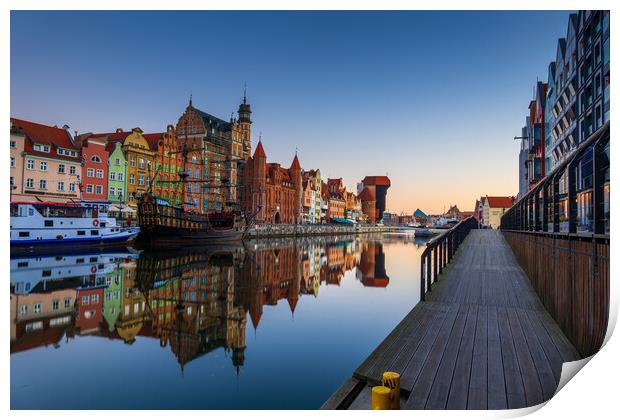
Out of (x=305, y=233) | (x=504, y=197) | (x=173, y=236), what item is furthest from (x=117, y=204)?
(x=504, y=197)

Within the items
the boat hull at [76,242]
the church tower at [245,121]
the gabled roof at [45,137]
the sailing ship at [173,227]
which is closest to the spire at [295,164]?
the church tower at [245,121]

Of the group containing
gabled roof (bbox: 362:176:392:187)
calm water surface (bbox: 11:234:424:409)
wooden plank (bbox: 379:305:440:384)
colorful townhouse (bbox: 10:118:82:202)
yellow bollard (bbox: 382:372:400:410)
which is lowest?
calm water surface (bbox: 11:234:424:409)

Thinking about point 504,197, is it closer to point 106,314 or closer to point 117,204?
point 117,204

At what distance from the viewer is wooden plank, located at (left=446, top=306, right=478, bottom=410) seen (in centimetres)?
392

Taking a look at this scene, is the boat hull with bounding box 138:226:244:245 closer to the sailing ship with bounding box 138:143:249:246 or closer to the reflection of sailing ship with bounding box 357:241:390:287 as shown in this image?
the sailing ship with bounding box 138:143:249:246

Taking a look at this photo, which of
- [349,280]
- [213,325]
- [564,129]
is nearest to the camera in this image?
[213,325]

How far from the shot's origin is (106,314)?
11016 millimetres

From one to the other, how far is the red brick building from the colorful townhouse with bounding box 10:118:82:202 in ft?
115

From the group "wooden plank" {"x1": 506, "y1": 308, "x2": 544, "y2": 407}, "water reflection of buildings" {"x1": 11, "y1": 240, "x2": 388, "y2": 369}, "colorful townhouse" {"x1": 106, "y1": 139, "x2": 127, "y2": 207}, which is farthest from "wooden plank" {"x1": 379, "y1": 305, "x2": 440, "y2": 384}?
"colorful townhouse" {"x1": 106, "y1": 139, "x2": 127, "y2": 207}

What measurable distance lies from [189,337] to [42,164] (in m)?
28.2

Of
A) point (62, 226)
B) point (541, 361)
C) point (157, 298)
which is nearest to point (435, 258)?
point (541, 361)

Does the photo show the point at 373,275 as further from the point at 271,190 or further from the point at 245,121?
the point at 245,121

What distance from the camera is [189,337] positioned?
887 cm
